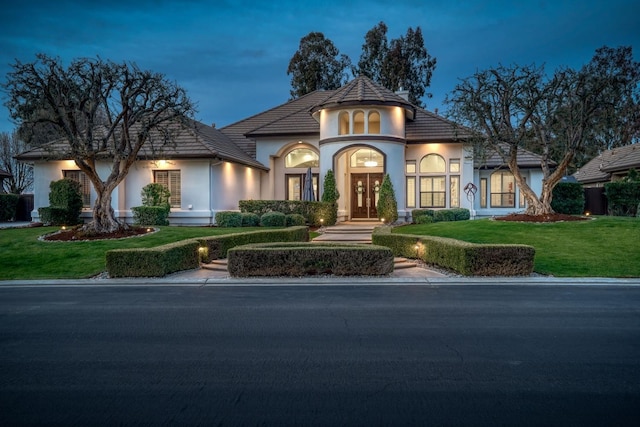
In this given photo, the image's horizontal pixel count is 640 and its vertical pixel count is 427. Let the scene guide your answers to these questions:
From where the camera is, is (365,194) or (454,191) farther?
(365,194)

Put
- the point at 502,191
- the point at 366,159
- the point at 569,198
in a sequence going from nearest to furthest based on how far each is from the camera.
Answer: the point at 569,198
the point at 366,159
the point at 502,191

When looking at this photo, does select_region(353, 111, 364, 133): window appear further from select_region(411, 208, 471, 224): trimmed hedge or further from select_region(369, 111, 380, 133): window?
select_region(411, 208, 471, 224): trimmed hedge

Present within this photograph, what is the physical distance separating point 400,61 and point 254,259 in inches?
1550

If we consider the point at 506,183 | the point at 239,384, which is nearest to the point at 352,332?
the point at 239,384

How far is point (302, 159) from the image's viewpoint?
2914 centimetres

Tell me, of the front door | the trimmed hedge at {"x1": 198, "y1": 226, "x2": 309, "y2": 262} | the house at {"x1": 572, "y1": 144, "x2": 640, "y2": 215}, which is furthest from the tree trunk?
the house at {"x1": 572, "y1": 144, "x2": 640, "y2": 215}

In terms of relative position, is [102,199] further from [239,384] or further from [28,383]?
[239,384]

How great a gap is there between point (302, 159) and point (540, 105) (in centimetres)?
1410

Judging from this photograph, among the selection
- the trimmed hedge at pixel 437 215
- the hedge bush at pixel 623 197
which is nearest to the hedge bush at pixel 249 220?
the trimmed hedge at pixel 437 215

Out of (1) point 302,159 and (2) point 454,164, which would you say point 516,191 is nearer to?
(2) point 454,164

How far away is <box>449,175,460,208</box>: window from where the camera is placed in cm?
2669

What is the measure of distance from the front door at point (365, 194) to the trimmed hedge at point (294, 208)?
13.8ft

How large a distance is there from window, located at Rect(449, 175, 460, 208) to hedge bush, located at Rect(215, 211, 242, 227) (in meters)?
12.4

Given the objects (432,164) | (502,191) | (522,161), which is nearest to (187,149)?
(432,164)
